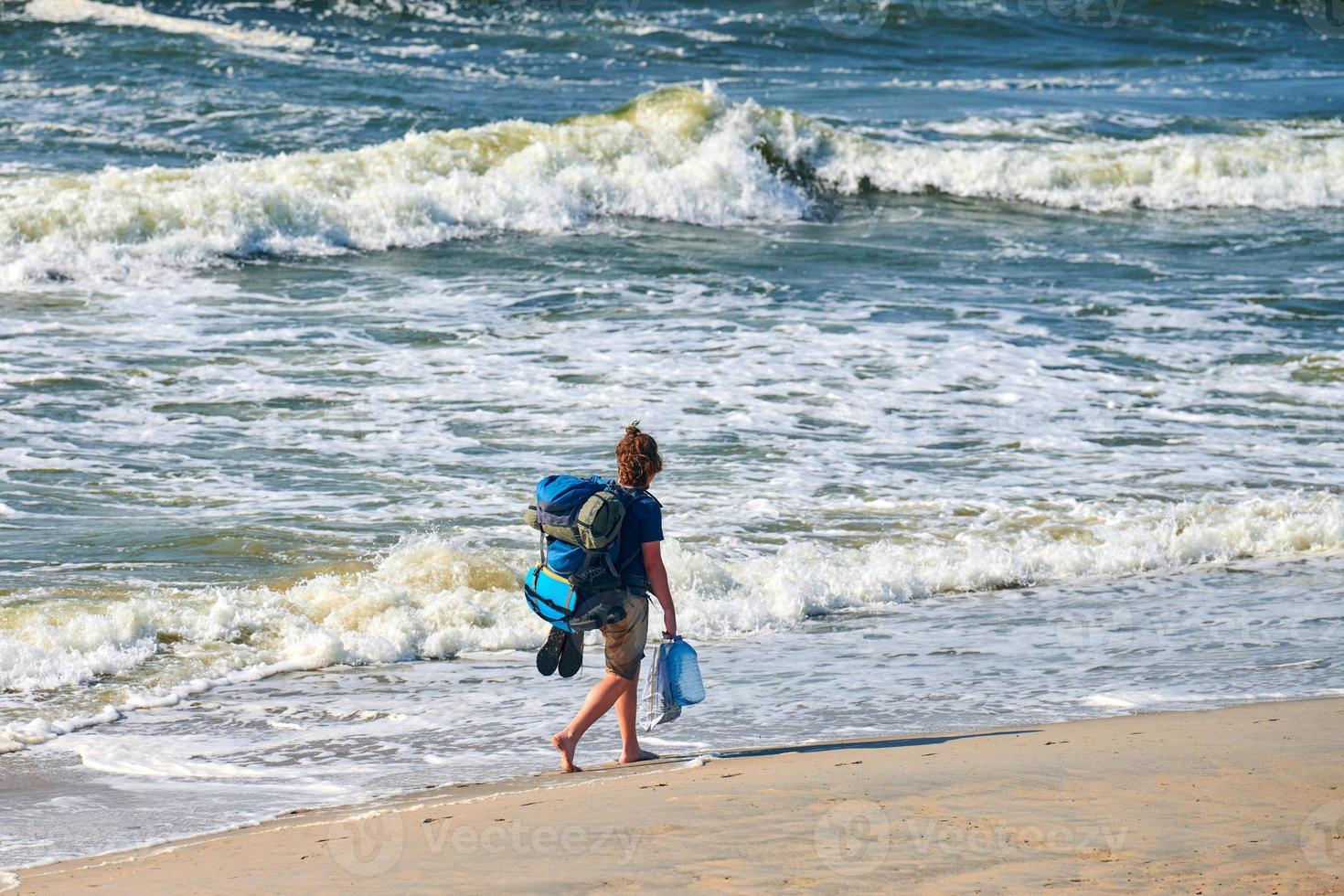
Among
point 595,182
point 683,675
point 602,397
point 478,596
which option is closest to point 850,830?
point 683,675

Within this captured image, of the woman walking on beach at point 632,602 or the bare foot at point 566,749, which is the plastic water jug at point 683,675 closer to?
the woman walking on beach at point 632,602

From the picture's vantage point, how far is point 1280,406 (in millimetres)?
12836

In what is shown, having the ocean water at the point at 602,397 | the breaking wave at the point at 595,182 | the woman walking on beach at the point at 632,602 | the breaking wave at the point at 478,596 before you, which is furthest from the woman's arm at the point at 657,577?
the breaking wave at the point at 595,182

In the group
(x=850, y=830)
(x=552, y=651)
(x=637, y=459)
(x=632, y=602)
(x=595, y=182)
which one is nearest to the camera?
(x=850, y=830)

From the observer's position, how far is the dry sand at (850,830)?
431cm

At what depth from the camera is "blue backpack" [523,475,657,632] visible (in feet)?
18.2

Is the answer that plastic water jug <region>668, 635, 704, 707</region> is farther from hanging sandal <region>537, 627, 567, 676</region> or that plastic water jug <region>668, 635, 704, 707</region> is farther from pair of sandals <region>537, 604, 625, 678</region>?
hanging sandal <region>537, 627, 567, 676</region>

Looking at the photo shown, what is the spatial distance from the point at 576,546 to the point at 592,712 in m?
0.74

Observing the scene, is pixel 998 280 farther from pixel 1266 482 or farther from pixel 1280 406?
pixel 1266 482

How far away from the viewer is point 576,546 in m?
5.62

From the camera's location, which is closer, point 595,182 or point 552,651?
point 552,651

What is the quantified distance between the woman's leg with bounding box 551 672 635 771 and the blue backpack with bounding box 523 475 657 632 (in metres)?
0.35

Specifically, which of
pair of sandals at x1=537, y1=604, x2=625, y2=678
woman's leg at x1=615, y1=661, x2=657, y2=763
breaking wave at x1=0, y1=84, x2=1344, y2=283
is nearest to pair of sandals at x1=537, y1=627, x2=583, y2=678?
pair of sandals at x1=537, y1=604, x2=625, y2=678

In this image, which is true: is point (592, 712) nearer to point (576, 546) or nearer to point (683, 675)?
point (683, 675)
